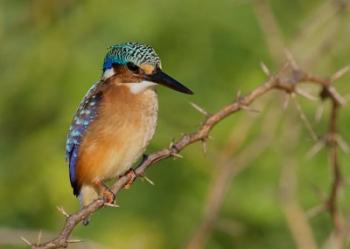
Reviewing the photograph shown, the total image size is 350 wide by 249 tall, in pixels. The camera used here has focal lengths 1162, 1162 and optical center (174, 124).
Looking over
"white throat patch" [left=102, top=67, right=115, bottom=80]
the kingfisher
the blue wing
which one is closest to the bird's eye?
the kingfisher

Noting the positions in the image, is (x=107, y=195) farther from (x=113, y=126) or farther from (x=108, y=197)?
(x=113, y=126)

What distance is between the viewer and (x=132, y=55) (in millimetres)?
5289

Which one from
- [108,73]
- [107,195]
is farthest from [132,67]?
[107,195]

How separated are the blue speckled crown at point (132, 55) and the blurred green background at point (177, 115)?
4.83 ft

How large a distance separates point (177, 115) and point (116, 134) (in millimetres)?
2360

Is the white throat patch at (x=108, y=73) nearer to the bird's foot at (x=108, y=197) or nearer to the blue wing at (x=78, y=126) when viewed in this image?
the blue wing at (x=78, y=126)

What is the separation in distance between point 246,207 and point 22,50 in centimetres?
227

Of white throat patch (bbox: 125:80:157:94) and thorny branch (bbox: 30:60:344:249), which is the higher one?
white throat patch (bbox: 125:80:157:94)

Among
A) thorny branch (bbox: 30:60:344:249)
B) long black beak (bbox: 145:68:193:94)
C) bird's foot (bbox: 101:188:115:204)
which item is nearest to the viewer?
thorny branch (bbox: 30:60:344:249)

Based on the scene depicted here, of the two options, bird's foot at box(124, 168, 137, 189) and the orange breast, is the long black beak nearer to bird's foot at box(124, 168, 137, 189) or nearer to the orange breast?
the orange breast

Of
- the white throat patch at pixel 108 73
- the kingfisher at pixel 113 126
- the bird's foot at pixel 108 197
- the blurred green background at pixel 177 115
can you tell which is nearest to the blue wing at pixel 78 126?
the kingfisher at pixel 113 126

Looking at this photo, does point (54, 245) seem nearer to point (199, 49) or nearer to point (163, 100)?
point (163, 100)

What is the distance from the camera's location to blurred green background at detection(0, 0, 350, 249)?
729 cm

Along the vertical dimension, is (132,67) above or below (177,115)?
below
